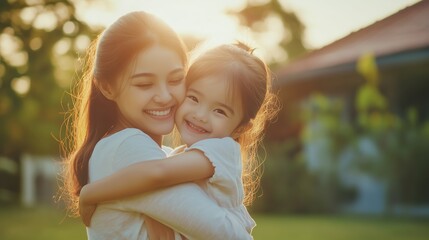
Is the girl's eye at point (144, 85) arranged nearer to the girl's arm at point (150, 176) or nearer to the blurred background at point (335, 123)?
the girl's arm at point (150, 176)

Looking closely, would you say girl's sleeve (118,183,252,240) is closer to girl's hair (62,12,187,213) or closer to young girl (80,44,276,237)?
young girl (80,44,276,237)

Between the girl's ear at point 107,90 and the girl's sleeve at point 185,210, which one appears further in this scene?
the girl's ear at point 107,90

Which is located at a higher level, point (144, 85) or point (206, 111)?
point (144, 85)

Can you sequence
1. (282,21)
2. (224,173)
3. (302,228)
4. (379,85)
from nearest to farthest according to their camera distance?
1. (224,173)
2. (302,228)
3. (379,85)
4. (282,21)

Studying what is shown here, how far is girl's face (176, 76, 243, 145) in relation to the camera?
9.83 ft

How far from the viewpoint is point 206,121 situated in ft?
9.81

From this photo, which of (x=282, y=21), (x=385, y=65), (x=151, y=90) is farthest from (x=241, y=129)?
(x=282, y=21)

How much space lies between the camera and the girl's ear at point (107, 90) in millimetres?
2949

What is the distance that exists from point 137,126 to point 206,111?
268 mm

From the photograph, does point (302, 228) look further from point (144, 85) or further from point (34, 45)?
point (144, 85)

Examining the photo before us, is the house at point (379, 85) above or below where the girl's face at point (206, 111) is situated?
below

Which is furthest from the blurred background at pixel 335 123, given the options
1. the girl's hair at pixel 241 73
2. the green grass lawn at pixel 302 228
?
the girl's hair at pixel 241 73

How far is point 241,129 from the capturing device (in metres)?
3.18

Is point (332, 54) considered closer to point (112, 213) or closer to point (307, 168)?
point (307, 168)
